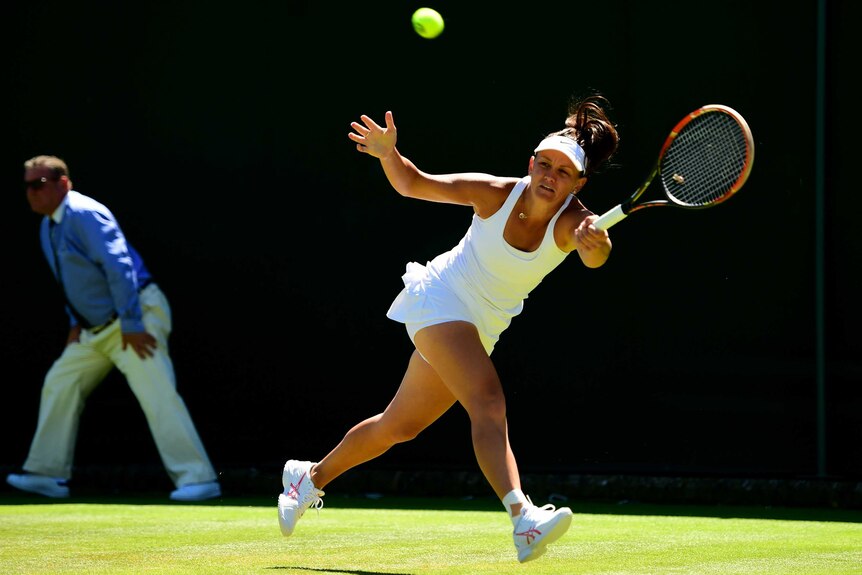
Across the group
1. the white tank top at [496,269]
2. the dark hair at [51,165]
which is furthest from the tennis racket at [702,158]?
the dark hair at [51,165]

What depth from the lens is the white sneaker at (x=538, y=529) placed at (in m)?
3.99

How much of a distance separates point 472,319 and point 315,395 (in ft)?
9.71

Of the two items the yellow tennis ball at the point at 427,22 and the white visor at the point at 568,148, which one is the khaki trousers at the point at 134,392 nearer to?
the yellow tennis ball at the point at 427,22

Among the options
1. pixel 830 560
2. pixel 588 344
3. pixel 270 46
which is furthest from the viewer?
pixel 270 46

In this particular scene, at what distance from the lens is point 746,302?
673 centimetres

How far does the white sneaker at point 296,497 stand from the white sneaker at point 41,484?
2.55 m

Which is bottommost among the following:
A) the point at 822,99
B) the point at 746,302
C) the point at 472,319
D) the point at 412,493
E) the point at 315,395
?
the point at 412,493

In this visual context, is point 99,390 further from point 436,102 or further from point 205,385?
point 436,102

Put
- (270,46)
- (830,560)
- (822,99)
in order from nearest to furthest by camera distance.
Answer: (830,560) < (822,99) < (270,46)

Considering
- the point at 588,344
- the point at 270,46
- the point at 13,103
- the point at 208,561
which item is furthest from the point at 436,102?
the point at 208,561

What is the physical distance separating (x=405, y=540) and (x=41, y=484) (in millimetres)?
2632

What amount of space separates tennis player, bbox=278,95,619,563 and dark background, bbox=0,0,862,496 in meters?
2.14

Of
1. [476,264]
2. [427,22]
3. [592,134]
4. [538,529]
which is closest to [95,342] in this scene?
[427,22]

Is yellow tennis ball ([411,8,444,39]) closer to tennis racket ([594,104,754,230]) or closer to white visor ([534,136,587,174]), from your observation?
tennis racket ([594,104,754,230])
